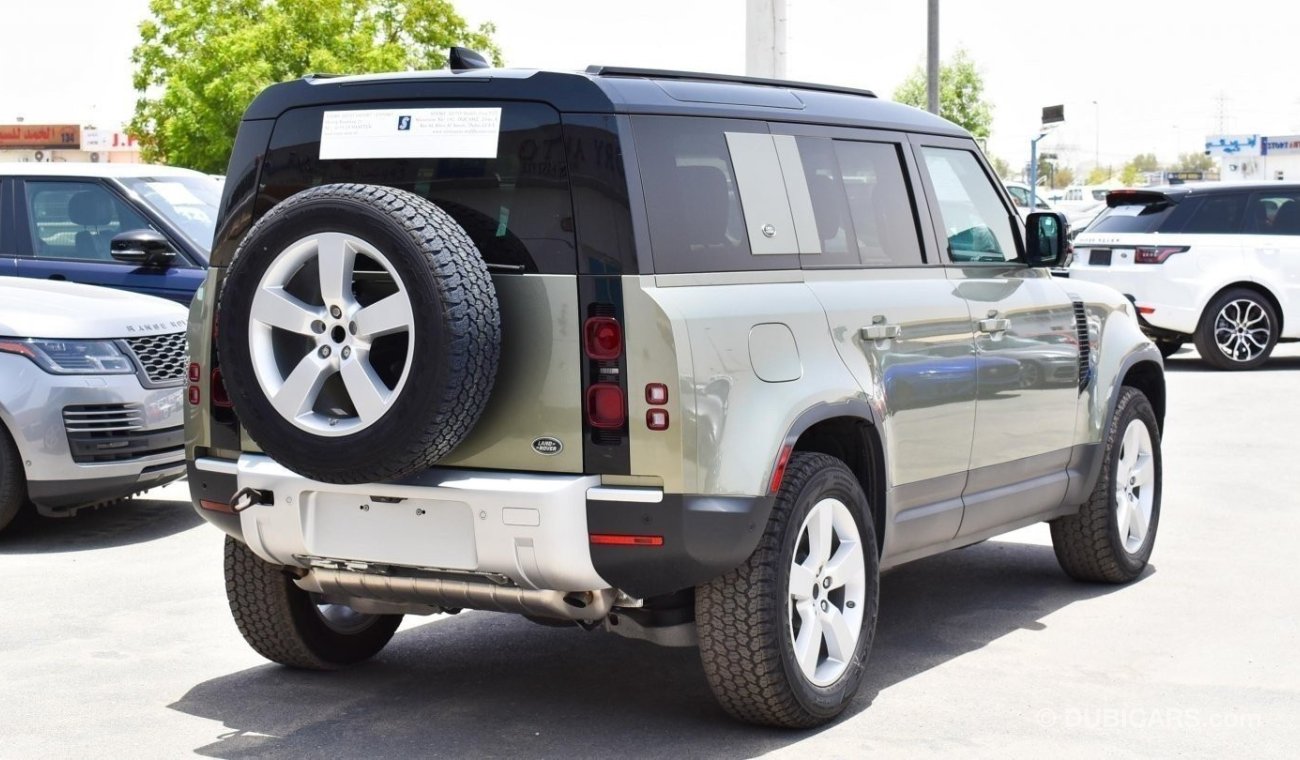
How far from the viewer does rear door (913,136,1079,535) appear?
6184mm

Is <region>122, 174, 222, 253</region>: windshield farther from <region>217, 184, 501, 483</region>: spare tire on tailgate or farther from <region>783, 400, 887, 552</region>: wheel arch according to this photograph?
<region>783, 400, 887, 552</region>: wheel arch

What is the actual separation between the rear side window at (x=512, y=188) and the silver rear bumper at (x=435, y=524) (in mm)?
624

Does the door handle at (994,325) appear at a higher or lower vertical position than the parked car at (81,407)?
higher

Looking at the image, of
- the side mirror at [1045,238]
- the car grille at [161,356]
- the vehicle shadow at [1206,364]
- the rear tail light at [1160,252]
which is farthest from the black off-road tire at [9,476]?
the vehicle shadow at [1206,364]

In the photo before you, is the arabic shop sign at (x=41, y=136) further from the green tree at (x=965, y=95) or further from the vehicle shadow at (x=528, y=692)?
the vehicle shadow at (x=528, y=692)

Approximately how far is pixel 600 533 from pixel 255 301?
117cm

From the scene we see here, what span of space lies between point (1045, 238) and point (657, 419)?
8.68ft

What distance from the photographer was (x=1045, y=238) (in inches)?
262

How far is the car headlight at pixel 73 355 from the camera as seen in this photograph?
8.16m

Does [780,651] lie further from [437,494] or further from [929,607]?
[929,607]

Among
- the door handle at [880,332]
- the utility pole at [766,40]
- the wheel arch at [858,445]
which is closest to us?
the wheel arch at [858,445]

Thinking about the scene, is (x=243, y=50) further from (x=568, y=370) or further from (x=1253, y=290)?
(x=568, y=370)

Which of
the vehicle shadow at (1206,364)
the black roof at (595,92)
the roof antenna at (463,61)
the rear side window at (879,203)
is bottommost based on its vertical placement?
the vehicle shadow at (1206,364)

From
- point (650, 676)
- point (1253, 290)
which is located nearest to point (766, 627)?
point (650, 676)
